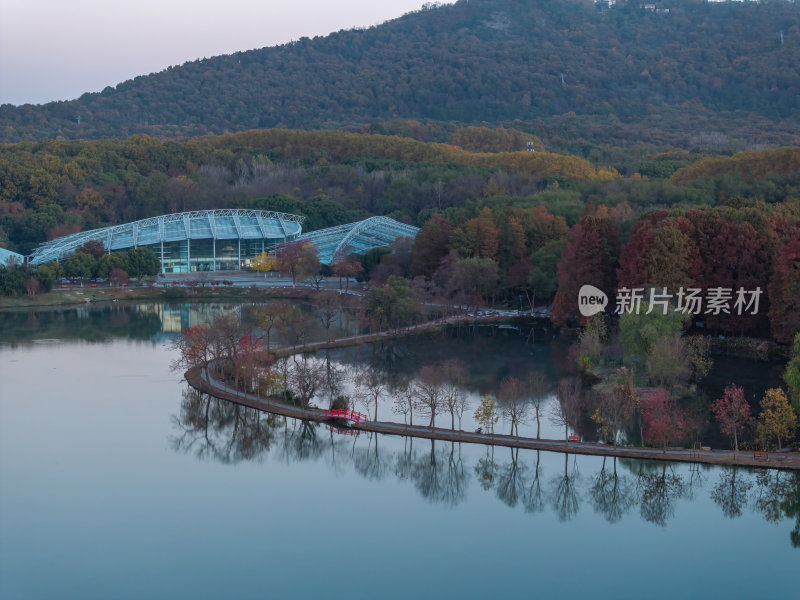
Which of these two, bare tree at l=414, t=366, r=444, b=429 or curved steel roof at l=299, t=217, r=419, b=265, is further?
curved steel roof at l=299, t=217, r=419, b=265

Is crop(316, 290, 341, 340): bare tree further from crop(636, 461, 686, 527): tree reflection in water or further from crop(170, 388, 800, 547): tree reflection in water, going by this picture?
crop(636, 461, 686, 527): tree reflection in water

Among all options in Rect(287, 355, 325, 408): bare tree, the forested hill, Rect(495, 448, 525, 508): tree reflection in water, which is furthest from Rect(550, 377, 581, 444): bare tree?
the forested hill

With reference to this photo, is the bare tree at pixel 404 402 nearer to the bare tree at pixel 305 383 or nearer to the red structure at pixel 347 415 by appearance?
the red structure at pixel 347 415

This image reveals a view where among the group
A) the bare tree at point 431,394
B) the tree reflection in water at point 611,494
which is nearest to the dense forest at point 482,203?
the bare tree at point 431,394

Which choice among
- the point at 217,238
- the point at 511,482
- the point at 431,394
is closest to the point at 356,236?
the point at 217,238

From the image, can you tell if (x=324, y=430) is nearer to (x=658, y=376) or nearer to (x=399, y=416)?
(x=399, y=416)

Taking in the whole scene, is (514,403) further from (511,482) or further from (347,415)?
(347,415)
